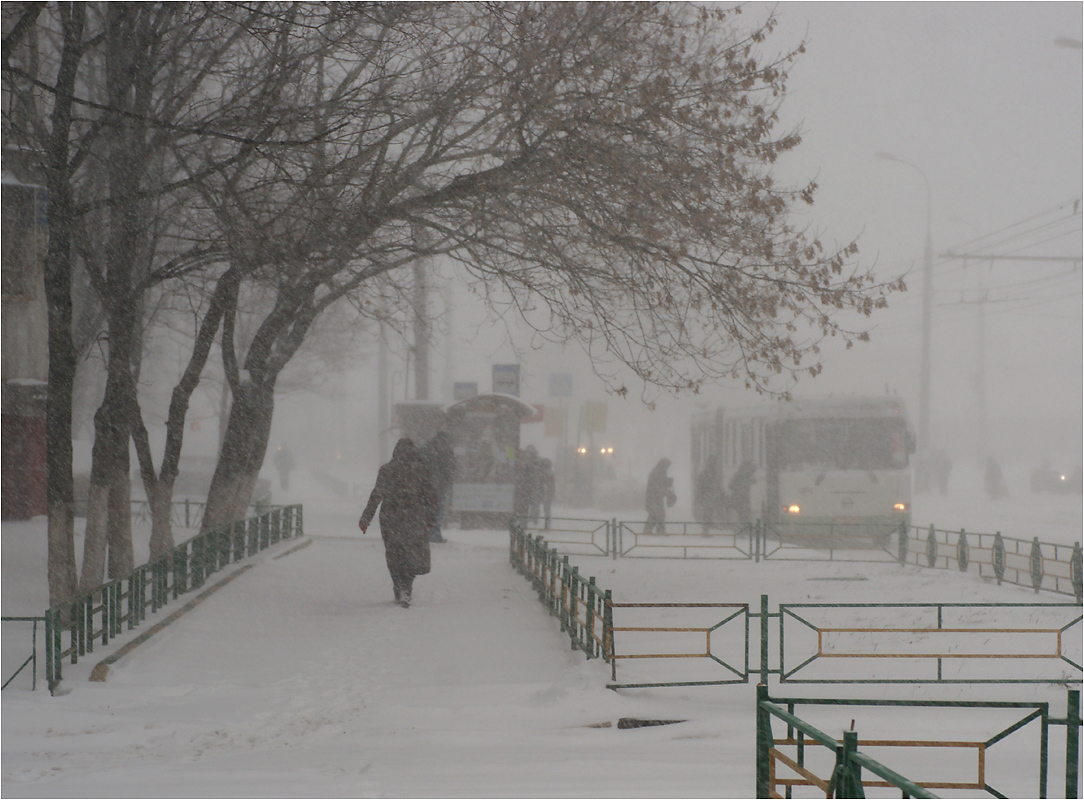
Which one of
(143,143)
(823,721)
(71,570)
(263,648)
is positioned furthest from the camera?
(143,143)

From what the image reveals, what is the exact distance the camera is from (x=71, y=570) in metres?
10.2

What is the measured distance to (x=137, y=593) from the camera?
9297mm

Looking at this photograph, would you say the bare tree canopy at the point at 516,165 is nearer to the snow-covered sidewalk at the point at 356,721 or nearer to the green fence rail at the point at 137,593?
the green fence rail at the point at 137,593

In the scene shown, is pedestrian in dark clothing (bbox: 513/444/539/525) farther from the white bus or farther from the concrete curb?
the concrete curb

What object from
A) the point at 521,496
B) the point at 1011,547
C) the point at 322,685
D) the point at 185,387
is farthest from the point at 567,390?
the point at 322,685

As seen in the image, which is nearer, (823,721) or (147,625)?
(823,721)

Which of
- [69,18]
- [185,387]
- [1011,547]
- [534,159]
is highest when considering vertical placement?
[69,18]

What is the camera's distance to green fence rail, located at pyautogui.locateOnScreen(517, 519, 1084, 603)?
16.2 metres

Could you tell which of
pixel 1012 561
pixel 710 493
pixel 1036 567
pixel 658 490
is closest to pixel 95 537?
pixel 1036 567

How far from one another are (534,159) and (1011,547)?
16205 mm

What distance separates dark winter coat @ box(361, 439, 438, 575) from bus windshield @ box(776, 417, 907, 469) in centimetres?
1205

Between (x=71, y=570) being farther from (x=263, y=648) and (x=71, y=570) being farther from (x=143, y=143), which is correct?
(x=143, y=143)

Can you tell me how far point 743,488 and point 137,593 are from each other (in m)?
16.1

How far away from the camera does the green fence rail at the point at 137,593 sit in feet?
25.0
